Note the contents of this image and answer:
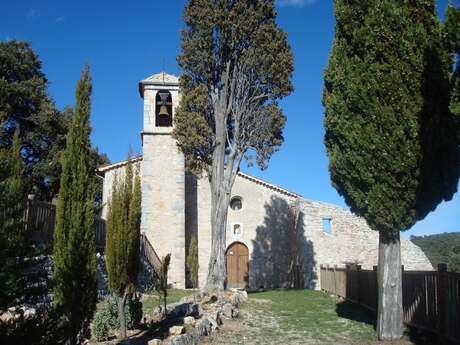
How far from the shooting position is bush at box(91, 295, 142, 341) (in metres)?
8.80

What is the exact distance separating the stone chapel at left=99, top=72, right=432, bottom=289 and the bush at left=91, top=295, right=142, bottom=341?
45.0 feet

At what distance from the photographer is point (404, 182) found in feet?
26.8

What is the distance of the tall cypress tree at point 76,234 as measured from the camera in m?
6.64

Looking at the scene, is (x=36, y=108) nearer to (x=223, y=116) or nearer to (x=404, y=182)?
(x=223, y=116)

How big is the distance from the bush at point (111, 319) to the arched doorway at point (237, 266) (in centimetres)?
1607

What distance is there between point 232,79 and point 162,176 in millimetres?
7279

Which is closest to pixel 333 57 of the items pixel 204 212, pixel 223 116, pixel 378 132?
pixel 378 132

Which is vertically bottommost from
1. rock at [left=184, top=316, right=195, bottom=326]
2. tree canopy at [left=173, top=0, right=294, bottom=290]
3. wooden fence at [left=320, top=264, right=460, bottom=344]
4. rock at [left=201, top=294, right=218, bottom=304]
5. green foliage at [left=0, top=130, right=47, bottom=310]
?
rock at [left=201, top=294, right=218, bottom=304]

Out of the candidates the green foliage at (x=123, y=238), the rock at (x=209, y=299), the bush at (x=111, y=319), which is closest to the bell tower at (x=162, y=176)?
the rock at (x=209, y=299)

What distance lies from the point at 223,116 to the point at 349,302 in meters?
7.77

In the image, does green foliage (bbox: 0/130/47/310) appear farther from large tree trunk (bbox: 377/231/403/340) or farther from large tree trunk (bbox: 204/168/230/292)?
large tree trunk (bbox: 204/168/230/292)

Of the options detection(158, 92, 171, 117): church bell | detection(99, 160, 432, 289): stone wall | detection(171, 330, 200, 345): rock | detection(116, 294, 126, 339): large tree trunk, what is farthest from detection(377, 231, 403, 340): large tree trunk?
detection(99, 160, 432, 289): stone wall

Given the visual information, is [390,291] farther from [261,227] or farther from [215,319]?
[261,227]

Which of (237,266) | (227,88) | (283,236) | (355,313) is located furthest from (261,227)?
(355,313)
